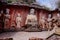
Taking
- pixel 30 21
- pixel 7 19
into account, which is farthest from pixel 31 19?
pixel 7 19

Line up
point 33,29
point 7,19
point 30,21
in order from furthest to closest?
1. point 30,21
2. point 7,19
3. point 33,29

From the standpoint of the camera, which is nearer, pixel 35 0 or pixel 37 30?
pixel 37 30

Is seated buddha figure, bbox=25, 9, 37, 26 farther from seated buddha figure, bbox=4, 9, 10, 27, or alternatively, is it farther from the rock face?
seated buddha figure, bbox=4, 9, 10, 27

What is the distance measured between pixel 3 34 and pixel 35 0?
53.8 inches

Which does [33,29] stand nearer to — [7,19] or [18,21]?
[18,21]

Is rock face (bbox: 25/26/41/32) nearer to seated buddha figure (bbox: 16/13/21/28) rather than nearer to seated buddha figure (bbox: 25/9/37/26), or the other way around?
seated buddha figure (bbox: 25/9/37/26)

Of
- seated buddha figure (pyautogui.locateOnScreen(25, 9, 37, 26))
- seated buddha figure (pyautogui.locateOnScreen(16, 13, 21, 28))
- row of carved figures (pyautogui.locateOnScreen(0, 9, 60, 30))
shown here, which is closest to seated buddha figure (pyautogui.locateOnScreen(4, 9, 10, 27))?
row of carved figures (pyautogui.locateOnScreen(0, 9, 60, 30))

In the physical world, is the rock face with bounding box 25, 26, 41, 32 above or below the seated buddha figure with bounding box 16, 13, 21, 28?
below

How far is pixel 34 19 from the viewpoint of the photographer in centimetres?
473

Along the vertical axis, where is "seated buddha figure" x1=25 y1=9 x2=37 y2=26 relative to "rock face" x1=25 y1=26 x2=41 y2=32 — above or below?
above

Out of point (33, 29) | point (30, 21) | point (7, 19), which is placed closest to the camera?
point (33, 29)

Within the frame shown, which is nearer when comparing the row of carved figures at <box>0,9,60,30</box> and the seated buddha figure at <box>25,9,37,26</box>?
the row of carved figures at <box>0,9,60,30</box>

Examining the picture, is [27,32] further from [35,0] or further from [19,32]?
[35,0]

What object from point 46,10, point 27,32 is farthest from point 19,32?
point 46,10
